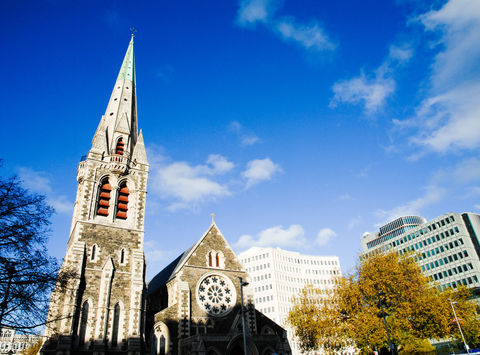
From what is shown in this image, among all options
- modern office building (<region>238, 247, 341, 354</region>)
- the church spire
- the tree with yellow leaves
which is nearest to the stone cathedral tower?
the church spire

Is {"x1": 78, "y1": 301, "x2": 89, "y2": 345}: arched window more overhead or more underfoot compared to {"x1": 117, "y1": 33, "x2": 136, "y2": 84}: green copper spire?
more underfoot

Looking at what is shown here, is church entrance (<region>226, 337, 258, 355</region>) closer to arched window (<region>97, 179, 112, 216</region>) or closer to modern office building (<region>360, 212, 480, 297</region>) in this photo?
arched window (<region>97, 179, 112, 216</region>)

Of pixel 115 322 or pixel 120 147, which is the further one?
pixel 120 147

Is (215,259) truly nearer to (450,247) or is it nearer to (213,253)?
(213,253)

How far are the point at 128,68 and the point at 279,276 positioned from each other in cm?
7601

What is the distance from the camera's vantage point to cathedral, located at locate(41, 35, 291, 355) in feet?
83.8

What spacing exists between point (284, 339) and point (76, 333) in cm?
1780

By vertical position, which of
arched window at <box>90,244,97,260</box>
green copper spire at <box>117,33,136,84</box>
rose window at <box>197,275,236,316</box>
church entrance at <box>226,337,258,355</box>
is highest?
green copper spire at <box>117,33,136,84</box>

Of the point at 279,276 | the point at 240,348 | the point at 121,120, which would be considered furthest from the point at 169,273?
the point at 279,276

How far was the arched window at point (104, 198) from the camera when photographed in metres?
31.0

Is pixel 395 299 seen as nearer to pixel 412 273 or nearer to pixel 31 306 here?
pixel 412 273

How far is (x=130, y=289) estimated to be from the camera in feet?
92.4

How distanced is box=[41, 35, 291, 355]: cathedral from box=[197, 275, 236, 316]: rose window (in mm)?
86

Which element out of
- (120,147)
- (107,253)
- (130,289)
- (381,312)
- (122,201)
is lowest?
(381,312)
